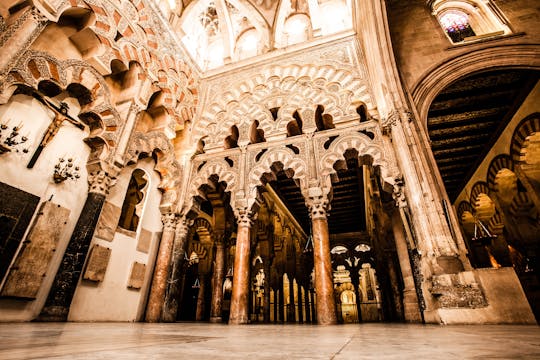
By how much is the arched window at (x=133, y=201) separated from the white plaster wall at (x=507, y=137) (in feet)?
35.9

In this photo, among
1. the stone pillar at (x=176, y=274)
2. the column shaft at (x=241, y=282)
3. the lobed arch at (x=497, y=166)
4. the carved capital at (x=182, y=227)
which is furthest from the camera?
the lobed arch at (x=497, y=166)

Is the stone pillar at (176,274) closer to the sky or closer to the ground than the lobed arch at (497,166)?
closer to the ground

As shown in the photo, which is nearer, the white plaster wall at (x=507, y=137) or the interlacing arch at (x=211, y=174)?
the interlacing arch at (x=211, y=174)

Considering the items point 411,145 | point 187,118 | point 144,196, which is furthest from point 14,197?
point 411,145

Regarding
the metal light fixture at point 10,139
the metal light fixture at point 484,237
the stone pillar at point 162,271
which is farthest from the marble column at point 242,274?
the metal light fixture at point 484,237

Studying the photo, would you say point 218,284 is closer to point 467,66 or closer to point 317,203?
point 317,203

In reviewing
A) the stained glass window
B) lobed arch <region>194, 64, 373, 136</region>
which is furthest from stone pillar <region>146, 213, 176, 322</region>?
the stained glass window

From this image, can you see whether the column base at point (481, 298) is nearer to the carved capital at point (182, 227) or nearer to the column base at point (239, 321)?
the column base at point (239, 321)

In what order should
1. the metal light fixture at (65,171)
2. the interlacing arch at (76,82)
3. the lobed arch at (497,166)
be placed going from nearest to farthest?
the interlacing arch at (76,82) → the metal light fixture at (65,171) → the lobed arch at (497,166)

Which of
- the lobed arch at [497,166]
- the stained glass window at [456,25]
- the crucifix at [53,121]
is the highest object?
the stained glass window at [456,25]

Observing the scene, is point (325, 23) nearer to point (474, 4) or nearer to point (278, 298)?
point (474, 4)

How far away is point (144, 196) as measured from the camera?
22.5 feet

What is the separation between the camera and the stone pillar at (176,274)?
20.0 feet

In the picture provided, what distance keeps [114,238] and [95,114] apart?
2.70 m
